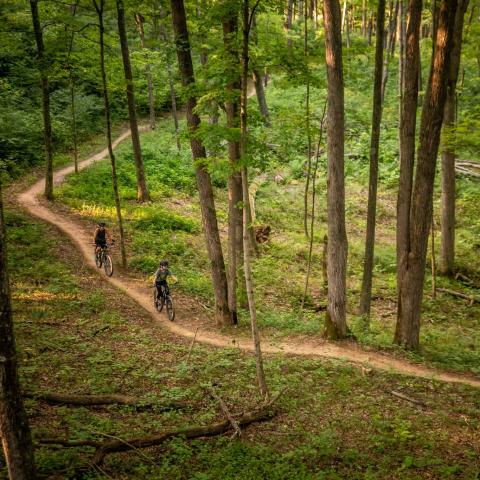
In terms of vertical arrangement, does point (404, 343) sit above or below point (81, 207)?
below

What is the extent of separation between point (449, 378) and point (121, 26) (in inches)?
766

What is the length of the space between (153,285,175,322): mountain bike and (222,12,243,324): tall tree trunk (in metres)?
1.88

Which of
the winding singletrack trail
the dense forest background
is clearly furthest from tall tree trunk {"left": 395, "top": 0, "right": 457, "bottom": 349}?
the winding singletrack trail

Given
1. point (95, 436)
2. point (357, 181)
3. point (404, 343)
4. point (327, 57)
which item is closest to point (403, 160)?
point (327, 57)

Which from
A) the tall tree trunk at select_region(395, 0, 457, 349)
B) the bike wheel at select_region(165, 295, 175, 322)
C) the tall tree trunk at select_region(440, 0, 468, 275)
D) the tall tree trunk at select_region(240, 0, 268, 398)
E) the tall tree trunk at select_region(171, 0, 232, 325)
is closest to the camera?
the tall tree trunk at select_region(240, 0, 268, 398)

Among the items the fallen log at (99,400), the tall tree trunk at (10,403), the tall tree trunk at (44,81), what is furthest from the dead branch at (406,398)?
the tall tree trunk at (44,81)

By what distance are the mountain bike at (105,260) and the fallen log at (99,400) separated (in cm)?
863

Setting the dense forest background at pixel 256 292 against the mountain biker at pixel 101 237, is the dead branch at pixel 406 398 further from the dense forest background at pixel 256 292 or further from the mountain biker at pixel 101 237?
the mountain biker at pixel 101 237

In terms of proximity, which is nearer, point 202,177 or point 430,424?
point 430,424

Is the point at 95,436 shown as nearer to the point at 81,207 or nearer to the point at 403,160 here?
the point at 403,160

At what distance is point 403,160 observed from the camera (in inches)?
529

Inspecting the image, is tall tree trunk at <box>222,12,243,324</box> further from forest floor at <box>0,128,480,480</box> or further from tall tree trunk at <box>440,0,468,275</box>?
tall tree trunk at <box>440,0,468,275</box>

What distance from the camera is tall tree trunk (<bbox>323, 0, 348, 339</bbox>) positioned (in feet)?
37.5

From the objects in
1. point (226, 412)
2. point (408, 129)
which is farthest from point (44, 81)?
point (226, 412)
